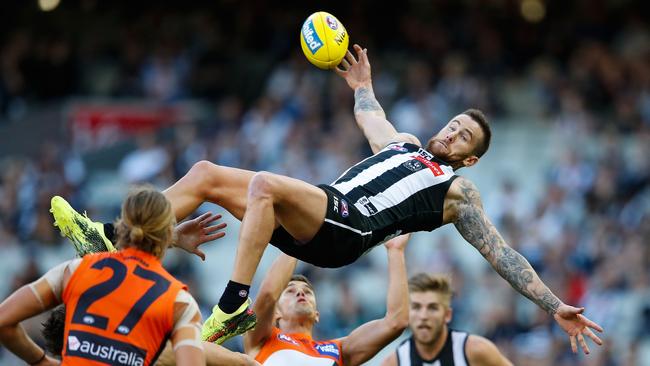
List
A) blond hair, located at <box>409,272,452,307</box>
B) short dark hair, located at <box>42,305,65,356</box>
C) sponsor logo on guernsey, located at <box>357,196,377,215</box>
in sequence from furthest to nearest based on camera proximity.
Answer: blond hair, located at <box>409,272,452,307</box>, sponsor logo on guernsey, located at <box>357,196,377,215</box>, short dark hair, located at <box>42,305,65,356</box>

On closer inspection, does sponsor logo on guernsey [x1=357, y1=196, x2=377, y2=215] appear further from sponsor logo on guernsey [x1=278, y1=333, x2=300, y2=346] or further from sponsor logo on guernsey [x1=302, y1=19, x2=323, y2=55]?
sponsor logo on guernsey [x1=302, y1=19, x2=323, y2=55]

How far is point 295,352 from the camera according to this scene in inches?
329

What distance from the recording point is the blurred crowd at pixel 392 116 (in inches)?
554

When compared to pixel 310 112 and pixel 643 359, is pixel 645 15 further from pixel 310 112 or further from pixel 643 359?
pixel 643 359

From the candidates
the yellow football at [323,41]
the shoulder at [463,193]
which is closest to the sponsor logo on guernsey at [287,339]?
the shoulder at [463,193]

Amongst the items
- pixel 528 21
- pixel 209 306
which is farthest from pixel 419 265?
pixel 528 21

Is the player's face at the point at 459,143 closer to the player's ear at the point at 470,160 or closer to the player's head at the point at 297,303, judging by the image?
the player's ear at the point at 470,160

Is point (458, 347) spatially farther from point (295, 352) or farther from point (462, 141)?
point (462, 141)

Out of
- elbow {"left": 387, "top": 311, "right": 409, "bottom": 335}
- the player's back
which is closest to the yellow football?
elbow {"left": 387, "top": 311, "right": 409, "bottom": 335}

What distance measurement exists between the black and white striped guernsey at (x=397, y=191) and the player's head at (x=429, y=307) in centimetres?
122

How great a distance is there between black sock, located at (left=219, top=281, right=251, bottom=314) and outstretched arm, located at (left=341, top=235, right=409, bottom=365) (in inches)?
62.0

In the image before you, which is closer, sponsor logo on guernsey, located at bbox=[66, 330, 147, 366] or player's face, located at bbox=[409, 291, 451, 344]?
sponsor logo on guernsey, located at bbox=[66, 330, 147, 366]

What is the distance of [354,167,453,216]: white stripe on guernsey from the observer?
8047 mm

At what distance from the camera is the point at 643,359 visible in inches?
518
